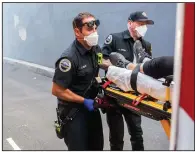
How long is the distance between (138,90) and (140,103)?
100mm

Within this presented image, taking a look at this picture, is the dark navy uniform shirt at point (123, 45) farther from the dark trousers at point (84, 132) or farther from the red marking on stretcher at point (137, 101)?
the red marking on stretcher at point (137, 101)

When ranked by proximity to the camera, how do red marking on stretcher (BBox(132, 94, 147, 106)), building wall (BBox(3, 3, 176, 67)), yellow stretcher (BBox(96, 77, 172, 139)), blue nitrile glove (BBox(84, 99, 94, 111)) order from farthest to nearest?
building wall (BBox(3, 3, 176, 67)) → blue nitrile glove (BBox(84, 99, 94, 111)) → red marking on stretcher (BBox(132, 94, 147, 106)) → yellow stretcher (BBox(96, 77, 172, 139))

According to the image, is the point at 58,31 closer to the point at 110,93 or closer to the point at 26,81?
the point at 26,81

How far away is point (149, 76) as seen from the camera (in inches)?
75.4

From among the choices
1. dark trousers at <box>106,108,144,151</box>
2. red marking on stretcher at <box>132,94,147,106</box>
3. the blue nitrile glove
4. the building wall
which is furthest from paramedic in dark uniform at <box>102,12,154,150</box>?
the building wall

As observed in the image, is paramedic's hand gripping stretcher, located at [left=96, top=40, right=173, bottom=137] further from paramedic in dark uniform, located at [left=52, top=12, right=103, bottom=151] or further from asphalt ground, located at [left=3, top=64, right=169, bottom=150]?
asphalt ground, located at [left=3, top=64, right=169, bottom=150]

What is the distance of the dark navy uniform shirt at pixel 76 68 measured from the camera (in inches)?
81.9

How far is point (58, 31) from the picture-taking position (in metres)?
9.20

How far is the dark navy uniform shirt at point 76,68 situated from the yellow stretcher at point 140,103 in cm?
16

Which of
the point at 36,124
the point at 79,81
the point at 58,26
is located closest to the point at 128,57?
the point at 79,81

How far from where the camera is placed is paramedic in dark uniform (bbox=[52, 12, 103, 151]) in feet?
6.90

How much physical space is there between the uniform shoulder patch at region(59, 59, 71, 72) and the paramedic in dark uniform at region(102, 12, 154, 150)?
2.48ft

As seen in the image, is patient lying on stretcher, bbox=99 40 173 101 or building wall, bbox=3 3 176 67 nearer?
patient lying on stretcher, bbox=99 40 173 101

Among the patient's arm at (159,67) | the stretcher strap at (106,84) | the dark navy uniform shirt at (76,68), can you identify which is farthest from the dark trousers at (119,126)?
the patient's arm at (159,67)
